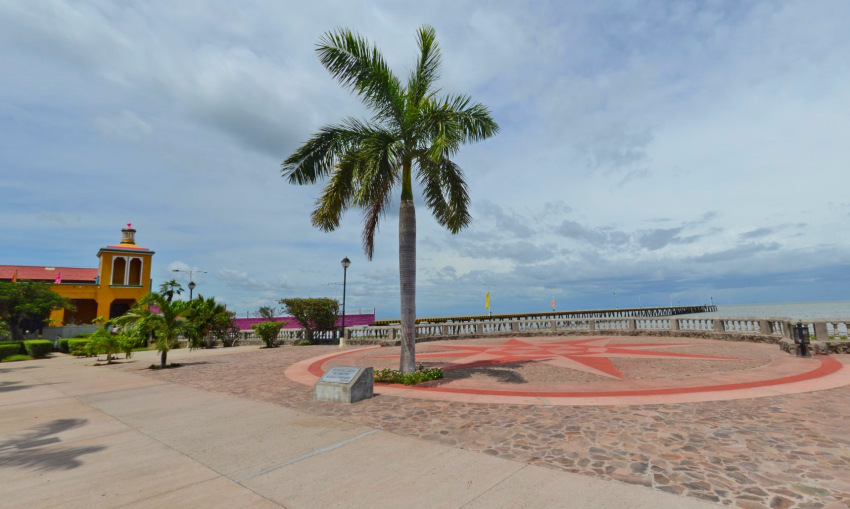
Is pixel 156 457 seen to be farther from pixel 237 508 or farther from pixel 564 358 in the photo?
pixel 564 358

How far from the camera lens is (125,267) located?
1812 inches

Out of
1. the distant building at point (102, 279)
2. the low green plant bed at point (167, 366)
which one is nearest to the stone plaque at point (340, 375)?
the low green plant bed at point (167, 366)

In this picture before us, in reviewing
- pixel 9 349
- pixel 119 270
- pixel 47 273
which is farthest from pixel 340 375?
pixel 47 273

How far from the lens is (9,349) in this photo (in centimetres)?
2356

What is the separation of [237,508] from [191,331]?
1501cm

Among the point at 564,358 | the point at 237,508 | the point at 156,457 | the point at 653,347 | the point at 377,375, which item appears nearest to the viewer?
the point at 237,508

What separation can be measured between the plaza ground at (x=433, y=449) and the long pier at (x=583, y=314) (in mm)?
35762

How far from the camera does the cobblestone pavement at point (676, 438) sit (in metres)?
4.27

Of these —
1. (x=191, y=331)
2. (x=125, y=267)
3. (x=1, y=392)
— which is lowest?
(x=1, y=392)

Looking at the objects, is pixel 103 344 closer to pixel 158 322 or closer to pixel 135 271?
pixel 158 322

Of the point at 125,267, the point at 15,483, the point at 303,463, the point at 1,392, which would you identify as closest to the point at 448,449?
the point at 303,463

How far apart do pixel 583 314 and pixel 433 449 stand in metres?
64.8

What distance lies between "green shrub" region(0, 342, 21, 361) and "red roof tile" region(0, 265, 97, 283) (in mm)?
25240

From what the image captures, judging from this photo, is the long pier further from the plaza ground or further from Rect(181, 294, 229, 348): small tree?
the plaza ground
